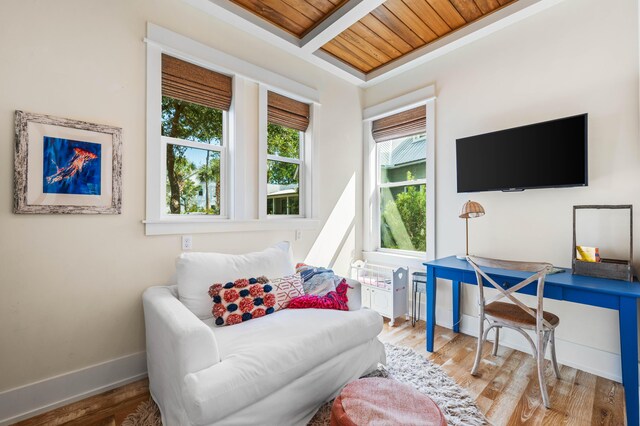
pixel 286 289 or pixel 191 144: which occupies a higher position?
pixel 191 144

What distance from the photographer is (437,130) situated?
302 centimetres

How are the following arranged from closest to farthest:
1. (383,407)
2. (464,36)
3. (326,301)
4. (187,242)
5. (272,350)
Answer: (383,407) → (272,350) → (326,301) → (187,242) → (464,36)

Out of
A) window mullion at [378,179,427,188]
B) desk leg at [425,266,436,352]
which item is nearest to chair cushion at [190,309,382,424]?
desk leg at [425,266,436,352]

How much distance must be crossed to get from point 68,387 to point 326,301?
1.67 metres

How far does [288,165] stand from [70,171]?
5.76 ft

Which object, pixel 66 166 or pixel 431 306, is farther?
pixel 431 306

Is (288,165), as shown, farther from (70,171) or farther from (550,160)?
(550,160)

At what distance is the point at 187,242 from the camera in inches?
90.0

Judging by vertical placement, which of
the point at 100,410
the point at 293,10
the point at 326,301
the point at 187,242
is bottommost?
A: the point at 100,410

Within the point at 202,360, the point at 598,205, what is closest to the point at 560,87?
the point at 598,205

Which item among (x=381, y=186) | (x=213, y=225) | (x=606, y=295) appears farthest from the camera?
(x=381, y=186)

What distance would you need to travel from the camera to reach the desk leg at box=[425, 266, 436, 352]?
8.04 ft

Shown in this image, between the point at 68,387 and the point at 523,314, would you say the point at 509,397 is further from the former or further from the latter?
the point at 68,387

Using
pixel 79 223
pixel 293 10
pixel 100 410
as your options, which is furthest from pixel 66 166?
pixel 293 10
